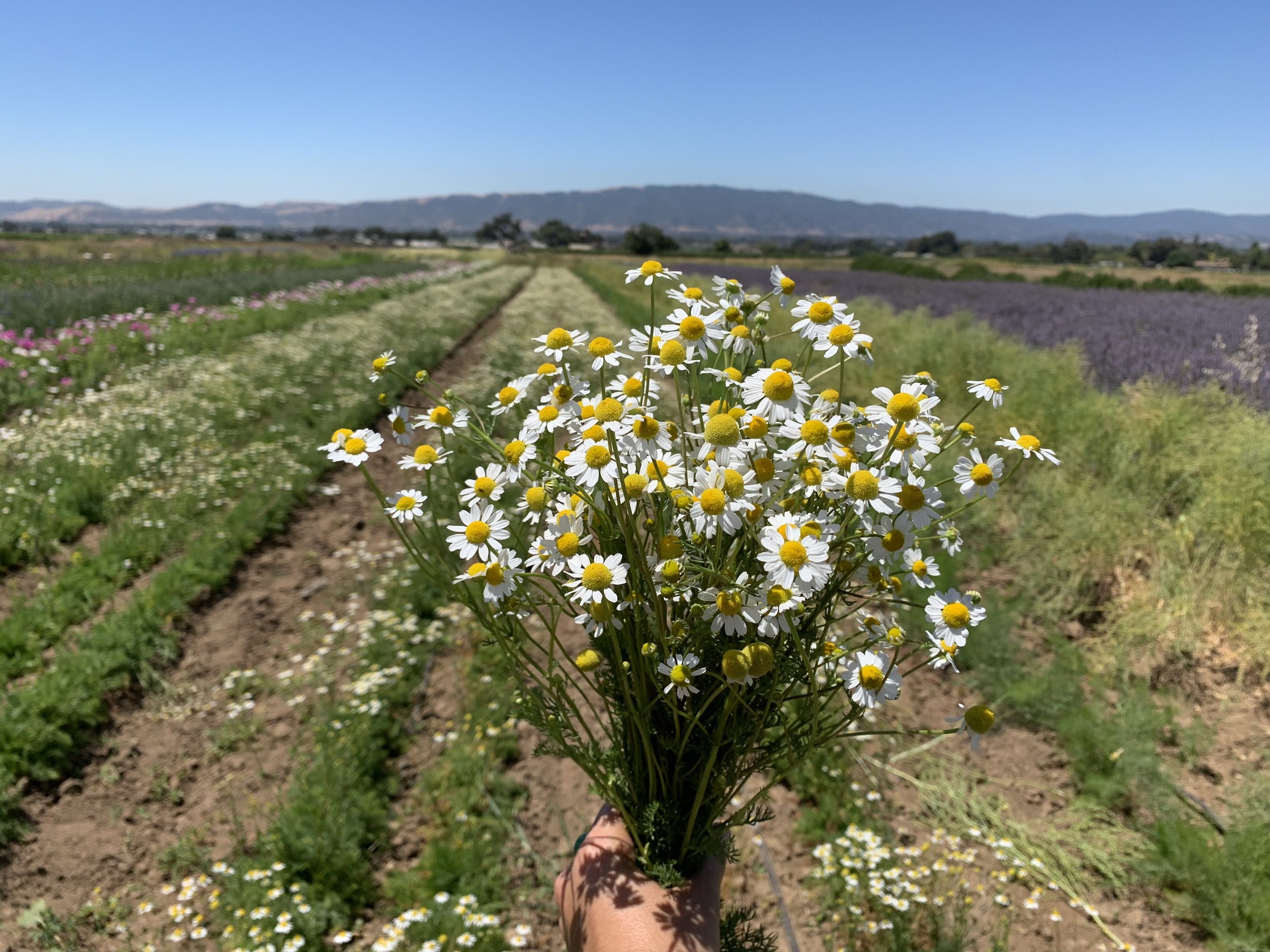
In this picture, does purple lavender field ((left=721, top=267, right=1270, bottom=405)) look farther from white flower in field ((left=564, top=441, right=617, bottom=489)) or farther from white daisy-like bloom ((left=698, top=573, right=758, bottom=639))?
white flower in field ((left=564, top=441, right=617, bottom=489))

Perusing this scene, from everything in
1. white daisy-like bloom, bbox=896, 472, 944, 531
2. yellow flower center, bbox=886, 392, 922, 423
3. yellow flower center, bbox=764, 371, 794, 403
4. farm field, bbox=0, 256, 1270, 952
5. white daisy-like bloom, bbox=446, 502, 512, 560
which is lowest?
farm field, bbox=0, 256, 1270, 952

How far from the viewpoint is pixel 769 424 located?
1.11 m

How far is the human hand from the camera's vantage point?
4.14 ft

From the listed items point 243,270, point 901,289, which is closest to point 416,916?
point 901,289

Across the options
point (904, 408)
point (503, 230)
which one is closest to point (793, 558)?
point (904, 408)

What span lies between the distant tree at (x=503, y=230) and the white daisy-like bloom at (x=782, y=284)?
3410 inches

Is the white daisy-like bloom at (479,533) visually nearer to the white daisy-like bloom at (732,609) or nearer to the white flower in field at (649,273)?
the white daisy-like bloom at (732,609)

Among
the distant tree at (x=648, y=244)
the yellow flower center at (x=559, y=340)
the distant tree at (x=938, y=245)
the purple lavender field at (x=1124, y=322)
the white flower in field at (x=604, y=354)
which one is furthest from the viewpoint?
the distant tree at (x=938, y=245)

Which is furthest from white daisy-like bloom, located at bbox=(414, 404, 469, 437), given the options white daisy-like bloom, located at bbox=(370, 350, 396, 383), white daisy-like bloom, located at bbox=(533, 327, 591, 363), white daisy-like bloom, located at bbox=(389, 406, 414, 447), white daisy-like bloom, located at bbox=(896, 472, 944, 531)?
white daisy-like bloom, located at bbox=(896, 472, 944, 531)

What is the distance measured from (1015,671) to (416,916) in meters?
3.43

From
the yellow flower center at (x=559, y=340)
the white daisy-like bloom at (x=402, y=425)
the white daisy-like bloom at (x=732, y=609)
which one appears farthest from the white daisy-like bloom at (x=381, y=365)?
the white daisy-like bloom at (x=732, y=609)

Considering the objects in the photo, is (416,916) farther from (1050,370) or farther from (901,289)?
(901,289)

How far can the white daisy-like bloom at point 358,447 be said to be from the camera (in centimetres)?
127

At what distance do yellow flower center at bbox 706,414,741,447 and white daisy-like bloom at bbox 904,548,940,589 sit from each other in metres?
0.38
